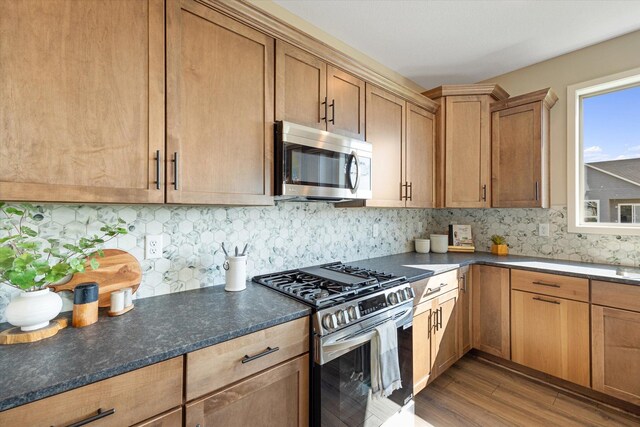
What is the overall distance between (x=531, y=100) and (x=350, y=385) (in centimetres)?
282

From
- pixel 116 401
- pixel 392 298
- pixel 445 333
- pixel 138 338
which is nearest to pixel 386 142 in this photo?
pixel 392 298

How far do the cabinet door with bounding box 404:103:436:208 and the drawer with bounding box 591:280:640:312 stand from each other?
1.33 metres

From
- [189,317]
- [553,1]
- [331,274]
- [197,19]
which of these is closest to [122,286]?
[189,317]

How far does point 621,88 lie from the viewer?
244cm

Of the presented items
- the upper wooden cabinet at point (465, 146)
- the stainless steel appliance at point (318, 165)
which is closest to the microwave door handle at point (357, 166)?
the stainless steel appliance at point (318, 165)

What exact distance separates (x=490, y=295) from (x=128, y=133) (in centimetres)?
284

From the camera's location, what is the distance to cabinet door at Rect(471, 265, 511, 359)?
2404 mm

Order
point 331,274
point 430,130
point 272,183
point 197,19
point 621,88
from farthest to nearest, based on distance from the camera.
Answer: point 430,130, point 621,88, point 331,274, point 272,183, point 197,19

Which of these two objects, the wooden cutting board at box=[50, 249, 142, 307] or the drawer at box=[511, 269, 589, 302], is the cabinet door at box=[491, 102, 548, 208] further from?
the wooden cutting board at box=[50, 249, 142, 307]

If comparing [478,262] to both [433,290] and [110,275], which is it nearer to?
[433,290]

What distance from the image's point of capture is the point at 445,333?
224 cm

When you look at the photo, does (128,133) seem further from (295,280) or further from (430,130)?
(430,130)

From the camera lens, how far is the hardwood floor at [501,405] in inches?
72.7

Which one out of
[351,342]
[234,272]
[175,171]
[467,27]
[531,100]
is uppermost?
[467,27]
